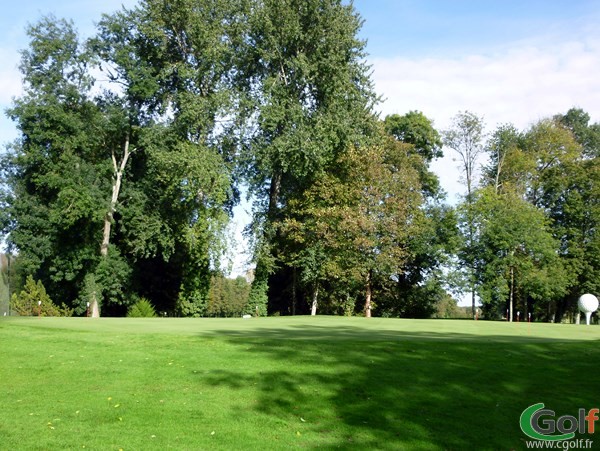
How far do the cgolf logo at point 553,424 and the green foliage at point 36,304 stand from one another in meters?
35.6

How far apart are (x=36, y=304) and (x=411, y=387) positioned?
114ft

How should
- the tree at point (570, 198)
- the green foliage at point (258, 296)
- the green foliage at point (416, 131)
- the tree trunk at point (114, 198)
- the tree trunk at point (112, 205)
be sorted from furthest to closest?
the green foliage at point (416, 131)
the tree at point (570, 198)
the green foliage at point (258, 296)
the tree trunk at point (114, 198)
the tree trunk at point (112, 205)

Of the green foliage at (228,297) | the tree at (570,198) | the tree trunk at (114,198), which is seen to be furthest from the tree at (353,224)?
the green foliage at (228,297)

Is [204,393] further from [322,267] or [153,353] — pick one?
[322,267]

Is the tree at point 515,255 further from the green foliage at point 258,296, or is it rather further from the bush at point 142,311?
the bush at point 142,311

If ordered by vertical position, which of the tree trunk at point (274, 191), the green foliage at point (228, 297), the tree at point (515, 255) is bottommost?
the green foliage at point (228, 297)

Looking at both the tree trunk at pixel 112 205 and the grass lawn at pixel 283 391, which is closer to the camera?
the grass lawn at pixel 283 391

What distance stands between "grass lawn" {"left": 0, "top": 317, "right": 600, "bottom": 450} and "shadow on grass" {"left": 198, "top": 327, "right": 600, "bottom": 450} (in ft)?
0.08

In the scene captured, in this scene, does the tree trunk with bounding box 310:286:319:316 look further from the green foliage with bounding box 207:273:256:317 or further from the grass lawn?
the green foliage with bounding box 207:273:256:317

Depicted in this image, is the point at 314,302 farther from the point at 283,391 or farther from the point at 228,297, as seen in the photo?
the point at 228,297

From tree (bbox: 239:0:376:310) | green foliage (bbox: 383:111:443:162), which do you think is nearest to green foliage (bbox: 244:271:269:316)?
tree (bbox: 239:0:376:310)

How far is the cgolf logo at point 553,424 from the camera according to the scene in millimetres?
8938

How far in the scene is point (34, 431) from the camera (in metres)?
8.76

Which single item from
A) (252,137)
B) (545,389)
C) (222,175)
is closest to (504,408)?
(545,389)
